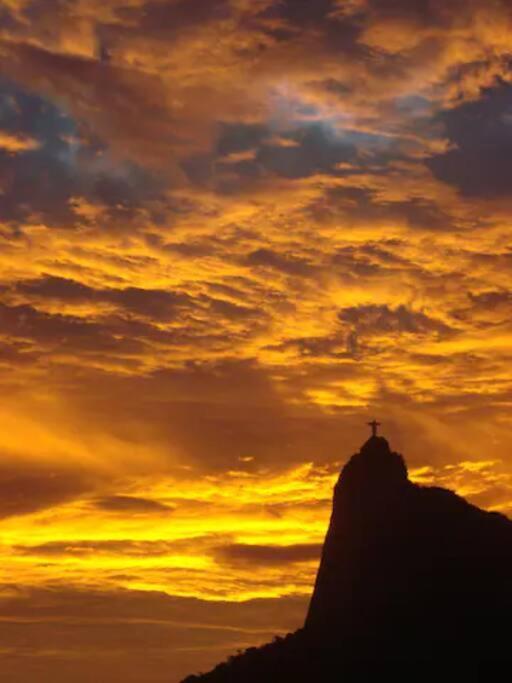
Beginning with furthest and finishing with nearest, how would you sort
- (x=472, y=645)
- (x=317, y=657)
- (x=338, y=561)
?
(x=338, y=561), (x=317, y=657), (x=472, y=645)

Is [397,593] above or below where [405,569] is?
below

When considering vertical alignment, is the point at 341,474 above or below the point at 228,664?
above

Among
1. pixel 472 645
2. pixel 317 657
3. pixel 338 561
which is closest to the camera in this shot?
pixel 472 645

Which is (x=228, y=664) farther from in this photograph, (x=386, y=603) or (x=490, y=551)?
(x=490, y=551)

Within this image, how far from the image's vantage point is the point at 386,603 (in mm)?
147875

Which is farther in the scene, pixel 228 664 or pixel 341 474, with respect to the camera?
pixel 341 474

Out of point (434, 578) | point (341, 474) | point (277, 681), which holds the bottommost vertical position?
point (277, 681)

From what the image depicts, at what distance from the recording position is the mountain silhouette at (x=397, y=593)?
137 metres

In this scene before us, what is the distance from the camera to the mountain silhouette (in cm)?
13712

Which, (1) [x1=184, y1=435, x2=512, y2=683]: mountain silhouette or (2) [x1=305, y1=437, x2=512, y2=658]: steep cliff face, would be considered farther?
(2) [x1=305, y1=437, x2=512, y2=658]: steep cliff face

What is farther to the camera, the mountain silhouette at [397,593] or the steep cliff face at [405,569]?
the steep cliff face at [405,569]

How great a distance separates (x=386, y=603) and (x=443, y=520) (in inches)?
415

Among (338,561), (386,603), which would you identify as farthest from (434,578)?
(338,561)

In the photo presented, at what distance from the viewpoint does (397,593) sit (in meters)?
148
